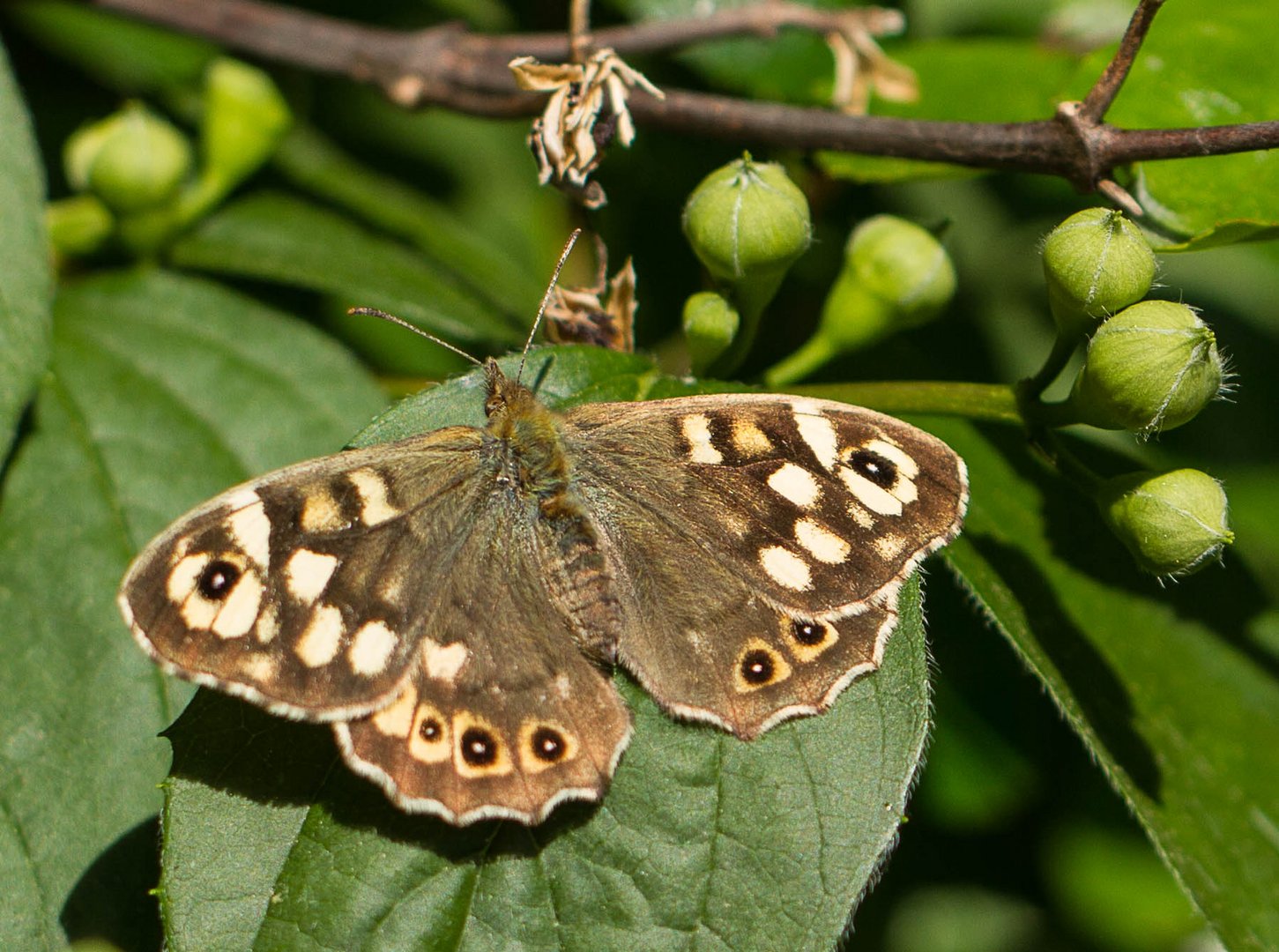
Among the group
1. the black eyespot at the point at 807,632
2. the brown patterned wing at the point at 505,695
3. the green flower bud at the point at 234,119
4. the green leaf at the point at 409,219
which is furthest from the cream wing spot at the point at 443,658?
the green flower bud at the point at 234,119

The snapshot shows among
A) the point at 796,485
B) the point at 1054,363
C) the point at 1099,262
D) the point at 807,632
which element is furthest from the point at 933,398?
the point at 807,632

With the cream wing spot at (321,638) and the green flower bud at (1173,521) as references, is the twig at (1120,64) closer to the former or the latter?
the green flower bud at (1173,521)

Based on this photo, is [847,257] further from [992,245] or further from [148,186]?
[992,245]

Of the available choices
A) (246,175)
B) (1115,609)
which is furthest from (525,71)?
(1115,609)

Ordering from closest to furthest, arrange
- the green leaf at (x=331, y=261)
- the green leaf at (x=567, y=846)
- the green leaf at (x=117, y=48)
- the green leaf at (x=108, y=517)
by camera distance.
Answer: the green leaf at (x=567, y=846), the green leaf at (x=108, y=517), the green leaf at (x=331, y=261), the green leaf at (x=117, y=48)

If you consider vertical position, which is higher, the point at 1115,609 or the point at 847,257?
the point at 847,257

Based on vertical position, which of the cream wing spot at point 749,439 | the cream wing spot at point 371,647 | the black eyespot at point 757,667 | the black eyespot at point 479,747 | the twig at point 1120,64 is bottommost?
the black eyespot at point 479,747

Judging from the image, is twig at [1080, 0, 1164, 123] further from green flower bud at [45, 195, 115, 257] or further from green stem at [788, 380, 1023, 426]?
green flower bud at [45, 195, 115, 257]
